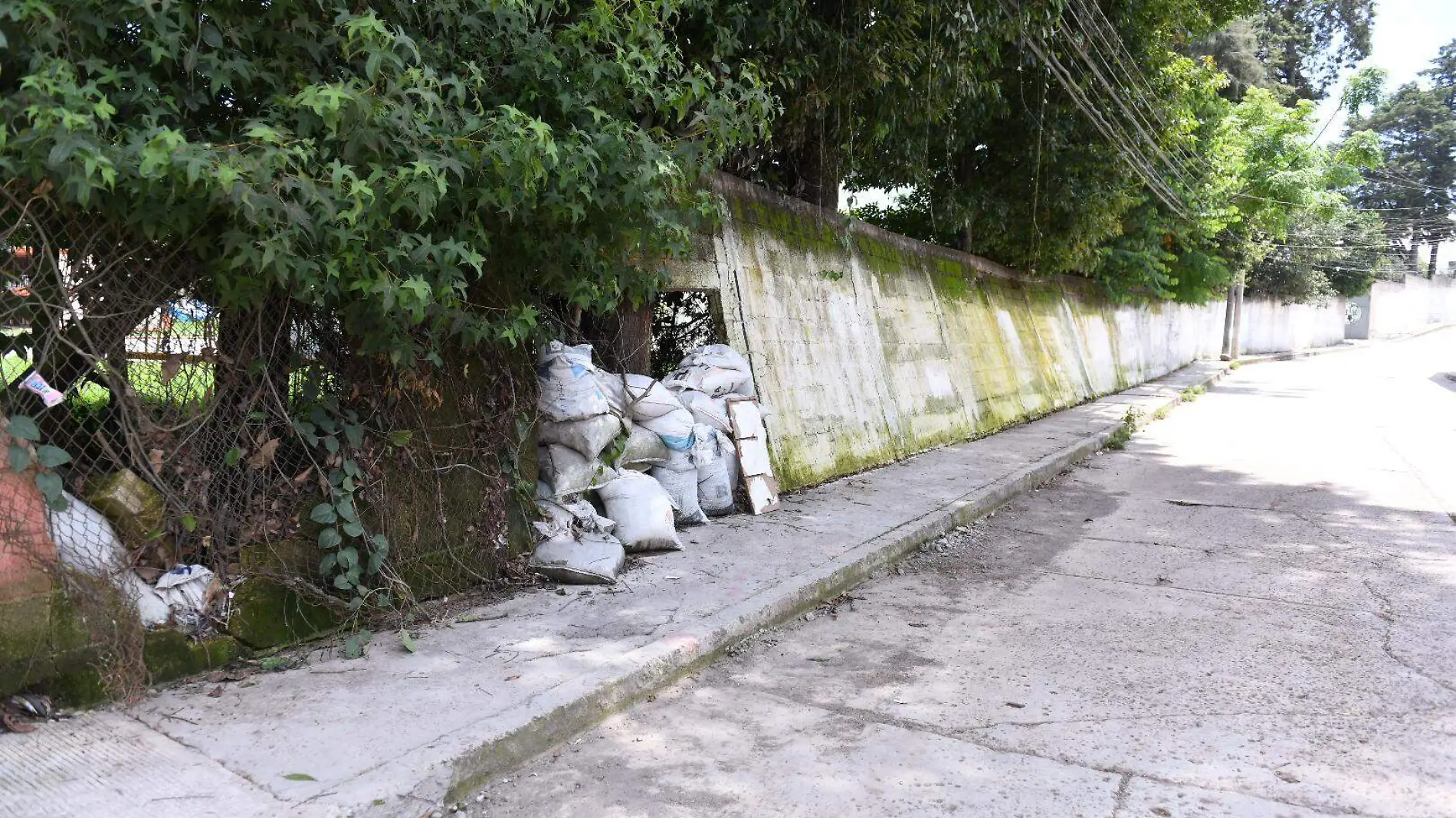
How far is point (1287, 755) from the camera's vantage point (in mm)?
3486

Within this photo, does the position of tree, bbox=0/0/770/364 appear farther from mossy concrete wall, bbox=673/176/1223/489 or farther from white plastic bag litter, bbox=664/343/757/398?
mossy concrete wall, bbox=673/176/1223/489

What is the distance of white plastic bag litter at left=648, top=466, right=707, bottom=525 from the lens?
6.64 meters

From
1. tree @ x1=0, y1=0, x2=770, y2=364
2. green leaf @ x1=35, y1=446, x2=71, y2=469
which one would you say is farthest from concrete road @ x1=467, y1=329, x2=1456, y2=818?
tree @ x1=0, y1=0, x2=770, y2=364

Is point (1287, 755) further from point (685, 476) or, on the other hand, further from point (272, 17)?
point (272, 17)

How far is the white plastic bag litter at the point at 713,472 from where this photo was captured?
6906mm

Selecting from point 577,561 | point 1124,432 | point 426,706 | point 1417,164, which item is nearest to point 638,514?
point 577,561

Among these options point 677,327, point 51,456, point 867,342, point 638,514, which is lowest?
point 638,514

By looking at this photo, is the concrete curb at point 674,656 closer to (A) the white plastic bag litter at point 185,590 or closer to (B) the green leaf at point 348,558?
(B) the green leaf at point 348,558

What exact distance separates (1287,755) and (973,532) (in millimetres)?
4215

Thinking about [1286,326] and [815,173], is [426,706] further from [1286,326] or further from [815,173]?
[1286,326]

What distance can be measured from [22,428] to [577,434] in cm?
295

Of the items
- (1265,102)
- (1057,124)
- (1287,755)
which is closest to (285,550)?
(1287,755)

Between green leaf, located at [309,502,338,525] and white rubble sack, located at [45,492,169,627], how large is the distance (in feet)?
2.24

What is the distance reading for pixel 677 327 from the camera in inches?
325
